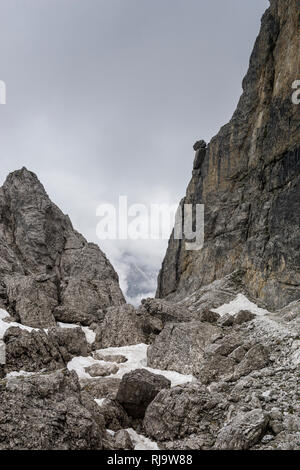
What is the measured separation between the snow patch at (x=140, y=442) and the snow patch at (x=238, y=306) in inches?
872

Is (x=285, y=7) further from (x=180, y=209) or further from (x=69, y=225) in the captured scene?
(x=69, y=225)

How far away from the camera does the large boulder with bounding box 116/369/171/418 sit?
21.6 metres

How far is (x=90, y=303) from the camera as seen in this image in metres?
45.7

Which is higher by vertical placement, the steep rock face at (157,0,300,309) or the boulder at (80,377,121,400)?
the steep rock face at (157,0,300,309)

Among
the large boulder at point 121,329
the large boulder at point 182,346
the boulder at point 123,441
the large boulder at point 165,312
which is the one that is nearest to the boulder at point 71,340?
the large boulder at point 121,329

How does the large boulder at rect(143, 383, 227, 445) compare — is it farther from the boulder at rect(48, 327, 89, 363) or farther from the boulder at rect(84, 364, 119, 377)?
the boulder at rect(48, 327, 89, 363)

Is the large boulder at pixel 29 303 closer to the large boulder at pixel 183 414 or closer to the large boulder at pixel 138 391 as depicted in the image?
the large boulder at pixel 138 391

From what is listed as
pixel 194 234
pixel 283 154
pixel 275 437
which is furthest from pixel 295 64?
pixel 275 437

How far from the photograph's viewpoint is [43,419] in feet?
50.3

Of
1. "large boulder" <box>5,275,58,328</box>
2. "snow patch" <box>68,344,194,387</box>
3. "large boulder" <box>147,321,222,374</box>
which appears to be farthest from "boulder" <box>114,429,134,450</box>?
"large boulder" <box>5,275,58,328</box>

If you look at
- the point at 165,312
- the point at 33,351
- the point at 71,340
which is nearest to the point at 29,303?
the point at 71,340

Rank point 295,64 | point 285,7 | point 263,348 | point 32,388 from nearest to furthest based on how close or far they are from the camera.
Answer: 1. point 32,388
2. point 263,348
3. point 295,64
4. point 285,7

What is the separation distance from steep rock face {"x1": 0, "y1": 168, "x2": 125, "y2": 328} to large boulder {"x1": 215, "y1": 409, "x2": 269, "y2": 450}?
79.9ft

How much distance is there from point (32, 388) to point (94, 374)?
11.5 m
